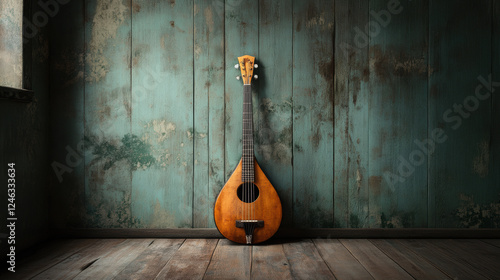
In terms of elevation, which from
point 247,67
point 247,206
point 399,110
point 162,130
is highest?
point 247,67

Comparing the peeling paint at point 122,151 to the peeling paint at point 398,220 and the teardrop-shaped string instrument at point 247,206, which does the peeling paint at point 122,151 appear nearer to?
the teardrop-shaped string instrument at point 247,206

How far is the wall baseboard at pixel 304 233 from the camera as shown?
2.04 m

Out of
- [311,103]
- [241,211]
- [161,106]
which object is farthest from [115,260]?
[311,103]

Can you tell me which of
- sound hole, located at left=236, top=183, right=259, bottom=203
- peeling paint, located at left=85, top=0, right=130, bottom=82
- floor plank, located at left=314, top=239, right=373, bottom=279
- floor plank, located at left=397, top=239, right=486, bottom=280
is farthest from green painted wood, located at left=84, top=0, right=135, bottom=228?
floor plank, located at left=397, top=239, right=486, bottom=280

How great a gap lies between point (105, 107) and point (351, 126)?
1454 millimetres

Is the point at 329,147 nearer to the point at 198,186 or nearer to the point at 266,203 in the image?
the point at 266,203

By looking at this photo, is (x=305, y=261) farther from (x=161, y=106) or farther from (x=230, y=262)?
(x=161, y=106)

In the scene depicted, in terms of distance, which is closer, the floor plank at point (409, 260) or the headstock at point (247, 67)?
the floor plank at point (409, 260)

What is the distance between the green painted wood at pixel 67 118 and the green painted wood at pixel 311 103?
4.13 ft

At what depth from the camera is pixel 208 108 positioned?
2.06 m

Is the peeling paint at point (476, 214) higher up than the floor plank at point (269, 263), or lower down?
higher up

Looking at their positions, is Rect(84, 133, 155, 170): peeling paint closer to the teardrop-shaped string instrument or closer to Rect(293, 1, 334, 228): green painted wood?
the teardrop-shaped string instrument

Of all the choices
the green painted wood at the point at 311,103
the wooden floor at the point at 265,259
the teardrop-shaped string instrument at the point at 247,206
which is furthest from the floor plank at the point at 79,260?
the green painted wood at the point at 311,103

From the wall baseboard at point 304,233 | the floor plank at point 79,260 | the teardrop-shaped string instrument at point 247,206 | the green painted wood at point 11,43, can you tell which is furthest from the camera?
the wall baseboard at point 304,233
